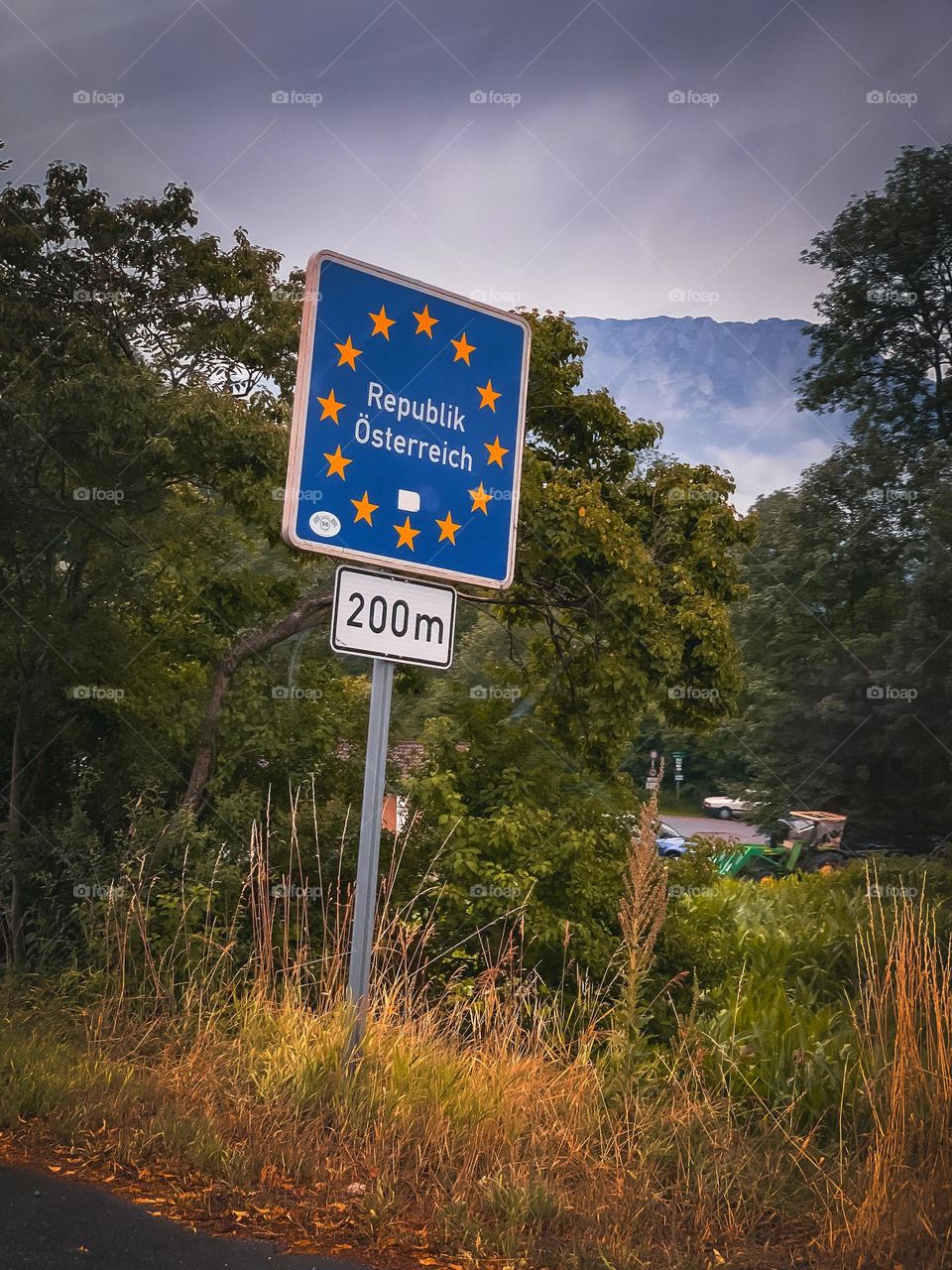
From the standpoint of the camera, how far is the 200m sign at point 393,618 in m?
4.25

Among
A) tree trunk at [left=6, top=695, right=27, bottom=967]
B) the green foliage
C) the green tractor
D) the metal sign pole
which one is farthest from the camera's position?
the green tractor

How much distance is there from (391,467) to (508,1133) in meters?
2.40

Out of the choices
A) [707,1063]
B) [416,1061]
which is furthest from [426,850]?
[416,1061]

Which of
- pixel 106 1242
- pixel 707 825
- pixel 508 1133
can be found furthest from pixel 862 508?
pixel 106 1242

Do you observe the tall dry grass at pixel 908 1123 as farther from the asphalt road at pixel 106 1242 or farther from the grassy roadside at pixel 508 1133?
the asphalt road at pixel 106 1242

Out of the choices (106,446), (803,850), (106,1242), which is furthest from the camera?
(803,850)

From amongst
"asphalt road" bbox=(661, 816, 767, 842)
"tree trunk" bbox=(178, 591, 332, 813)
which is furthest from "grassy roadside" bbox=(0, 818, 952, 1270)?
"asphalt road" bbox=(661, 816, 767, 842)

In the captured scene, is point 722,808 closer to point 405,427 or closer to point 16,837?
point 16,837

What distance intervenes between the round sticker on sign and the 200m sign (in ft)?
0.46

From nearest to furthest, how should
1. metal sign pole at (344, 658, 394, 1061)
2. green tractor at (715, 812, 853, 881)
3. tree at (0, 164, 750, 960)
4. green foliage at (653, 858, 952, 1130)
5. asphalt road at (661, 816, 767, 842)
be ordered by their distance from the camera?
1. metal sign pole at (344, 658, 394, 1061)
2. green foliage at (653, 858, 952, 1130)
3. tree at (0, 164, 750, 960)
4. green tractor at (715, 812, 853, 881)
5. asphalt road at (661, 816, 767, 842)

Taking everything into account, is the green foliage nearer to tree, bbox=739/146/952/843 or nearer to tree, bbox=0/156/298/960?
tree, bbox=0/156/298/960

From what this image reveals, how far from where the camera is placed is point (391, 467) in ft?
14.7

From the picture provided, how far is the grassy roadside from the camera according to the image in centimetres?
339

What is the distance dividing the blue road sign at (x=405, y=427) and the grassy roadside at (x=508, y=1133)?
1.48 meters
